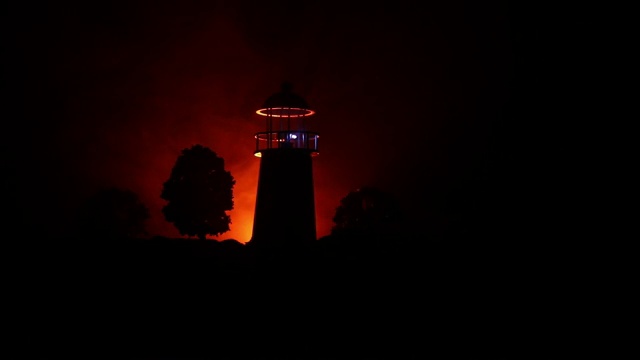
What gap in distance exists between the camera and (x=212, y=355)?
36.2ft

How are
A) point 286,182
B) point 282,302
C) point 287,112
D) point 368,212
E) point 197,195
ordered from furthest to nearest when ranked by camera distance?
point 368,212, point 197,195, point 287,112, point 286,182, point 282,302

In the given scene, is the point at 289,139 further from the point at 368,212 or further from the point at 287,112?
the point at 368,212

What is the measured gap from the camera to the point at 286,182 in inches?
594

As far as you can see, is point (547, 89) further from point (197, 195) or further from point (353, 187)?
point (197, 195)

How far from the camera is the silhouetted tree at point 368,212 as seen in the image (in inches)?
637

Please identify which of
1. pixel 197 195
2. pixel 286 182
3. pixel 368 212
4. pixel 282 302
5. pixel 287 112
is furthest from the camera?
pixel 368 212

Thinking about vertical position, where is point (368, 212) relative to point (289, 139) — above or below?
below

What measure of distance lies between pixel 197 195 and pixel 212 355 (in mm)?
5207

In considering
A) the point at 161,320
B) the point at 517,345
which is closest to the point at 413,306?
the point at 517,345

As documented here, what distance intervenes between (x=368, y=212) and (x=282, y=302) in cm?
449

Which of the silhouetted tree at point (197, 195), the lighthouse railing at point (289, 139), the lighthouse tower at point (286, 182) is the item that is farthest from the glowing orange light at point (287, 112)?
the silhouetted tree at point (197, 195)

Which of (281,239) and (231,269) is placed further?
(281,239)

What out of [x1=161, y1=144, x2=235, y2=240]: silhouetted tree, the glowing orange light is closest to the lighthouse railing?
the glowing orange light

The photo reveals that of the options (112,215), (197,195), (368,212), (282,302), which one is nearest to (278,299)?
(282,302)
